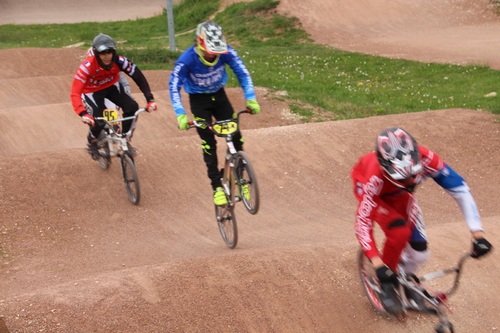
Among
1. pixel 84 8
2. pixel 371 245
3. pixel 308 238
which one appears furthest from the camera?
pixel 84 8

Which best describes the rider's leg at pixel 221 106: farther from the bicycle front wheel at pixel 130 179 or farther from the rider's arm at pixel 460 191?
the rider's arm at pixel 460 191

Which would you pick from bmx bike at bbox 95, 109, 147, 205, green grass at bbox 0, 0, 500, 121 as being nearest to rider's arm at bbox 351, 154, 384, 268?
bmx bike at bbox 95, 109, 147, 205

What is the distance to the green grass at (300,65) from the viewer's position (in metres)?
14.8

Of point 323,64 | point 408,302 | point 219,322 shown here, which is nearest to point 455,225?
point 408,302

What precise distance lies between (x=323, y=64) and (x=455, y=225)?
602 inches

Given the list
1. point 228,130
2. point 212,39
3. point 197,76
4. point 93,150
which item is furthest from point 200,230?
point 212,39

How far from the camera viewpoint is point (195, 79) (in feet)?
21.3

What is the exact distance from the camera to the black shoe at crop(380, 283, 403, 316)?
4203 millimetres

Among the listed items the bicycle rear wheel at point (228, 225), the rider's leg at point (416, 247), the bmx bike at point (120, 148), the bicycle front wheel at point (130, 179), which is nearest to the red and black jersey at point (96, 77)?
the bmx bike at point (120, 148)

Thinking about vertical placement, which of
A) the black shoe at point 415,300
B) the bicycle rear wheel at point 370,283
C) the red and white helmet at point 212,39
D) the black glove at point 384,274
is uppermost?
the red and white helmet at point 212,39

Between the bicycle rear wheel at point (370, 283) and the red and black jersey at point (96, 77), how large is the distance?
493 cm

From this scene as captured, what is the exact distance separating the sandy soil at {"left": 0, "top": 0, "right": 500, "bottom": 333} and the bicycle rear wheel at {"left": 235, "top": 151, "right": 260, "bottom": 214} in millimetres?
609

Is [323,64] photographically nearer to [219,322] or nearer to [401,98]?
[401,98]

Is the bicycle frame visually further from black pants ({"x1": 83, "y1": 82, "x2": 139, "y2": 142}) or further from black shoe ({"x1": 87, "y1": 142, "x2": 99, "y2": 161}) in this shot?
black shoe ({"x1": 87, "y1": 142, "x2": 99, "y2": 161})
